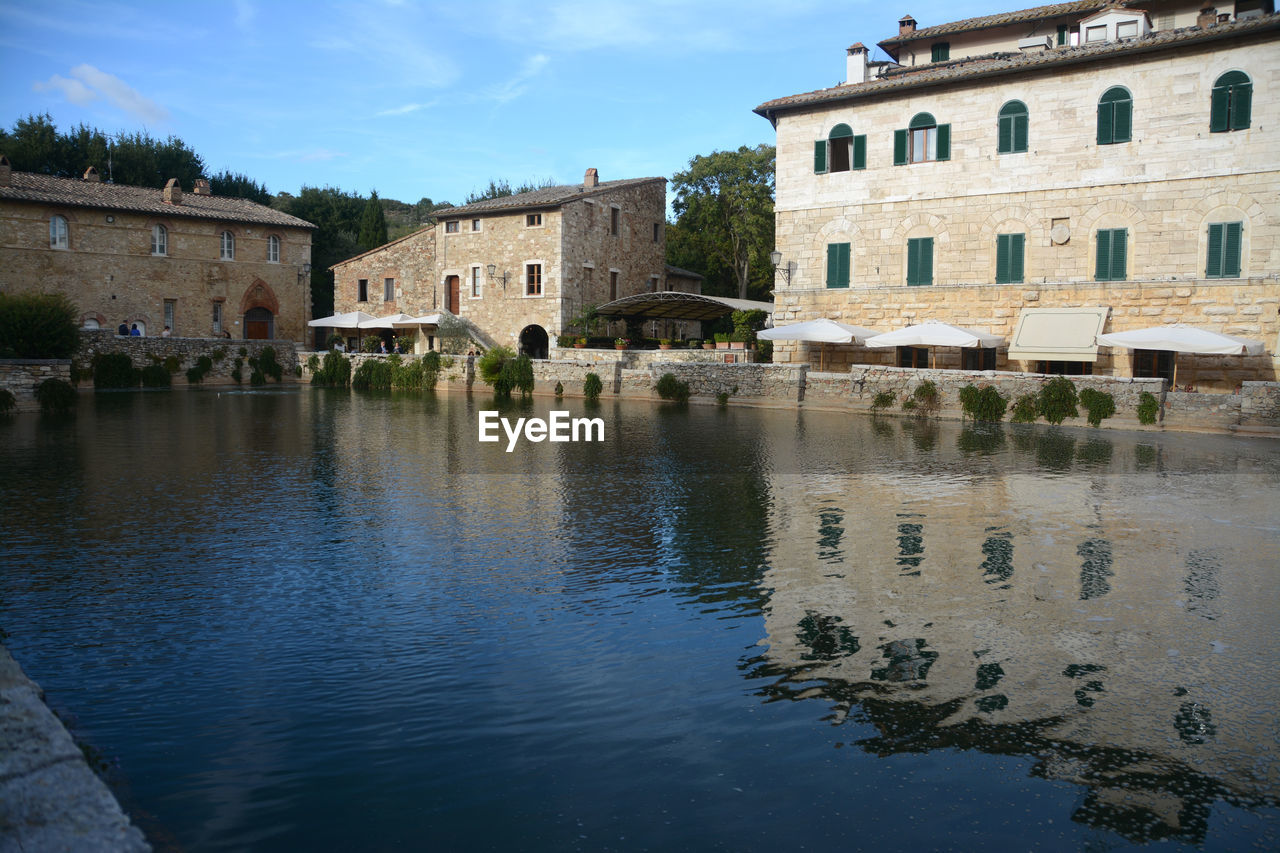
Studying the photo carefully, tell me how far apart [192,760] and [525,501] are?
6.93 meters

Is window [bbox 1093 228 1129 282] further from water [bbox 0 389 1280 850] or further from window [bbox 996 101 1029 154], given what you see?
water [bbox 0 389 1280 850]

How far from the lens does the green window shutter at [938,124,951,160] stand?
28.2 metres

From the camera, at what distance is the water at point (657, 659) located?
4.12 m

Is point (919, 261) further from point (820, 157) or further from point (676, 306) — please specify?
point (676, 306)

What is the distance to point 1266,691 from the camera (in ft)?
17.7

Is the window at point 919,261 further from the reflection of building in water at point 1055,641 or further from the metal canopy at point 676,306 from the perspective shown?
the reflection of building in water at point 1055,641

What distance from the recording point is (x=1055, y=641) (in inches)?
247

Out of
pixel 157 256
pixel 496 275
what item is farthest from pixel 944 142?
pixel 157 256

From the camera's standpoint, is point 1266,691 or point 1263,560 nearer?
point 1266,691

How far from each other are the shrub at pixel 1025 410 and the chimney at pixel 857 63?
46.3 ft

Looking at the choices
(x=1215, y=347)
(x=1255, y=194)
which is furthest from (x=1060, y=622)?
(x=1255, y=194)

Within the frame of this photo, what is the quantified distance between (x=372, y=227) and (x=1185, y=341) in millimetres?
45393

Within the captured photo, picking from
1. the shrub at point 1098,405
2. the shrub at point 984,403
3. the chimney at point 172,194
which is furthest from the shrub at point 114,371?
the shrub at point 1098,405

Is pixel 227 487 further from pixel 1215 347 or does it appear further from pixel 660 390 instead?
pixel 1215 347
